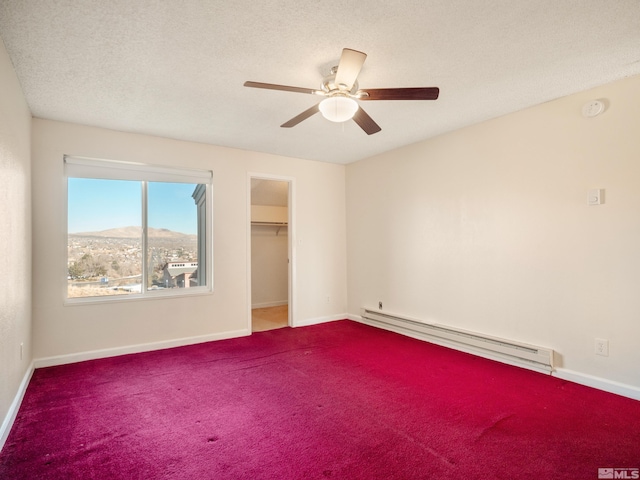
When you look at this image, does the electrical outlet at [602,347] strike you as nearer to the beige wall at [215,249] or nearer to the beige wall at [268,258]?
the beige wall at [215,249]

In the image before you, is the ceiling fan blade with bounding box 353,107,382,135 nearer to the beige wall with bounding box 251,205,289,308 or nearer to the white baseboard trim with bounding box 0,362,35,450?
the white baseboard trim with bounding box 0,362,35,450

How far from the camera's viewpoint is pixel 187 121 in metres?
3.46

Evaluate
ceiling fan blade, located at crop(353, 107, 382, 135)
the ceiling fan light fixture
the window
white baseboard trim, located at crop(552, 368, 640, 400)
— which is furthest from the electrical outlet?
the window

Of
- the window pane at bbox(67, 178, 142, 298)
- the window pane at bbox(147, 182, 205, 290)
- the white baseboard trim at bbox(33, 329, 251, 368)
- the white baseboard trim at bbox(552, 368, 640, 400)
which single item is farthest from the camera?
the window pane at bbox(147, 182, 205, 290)

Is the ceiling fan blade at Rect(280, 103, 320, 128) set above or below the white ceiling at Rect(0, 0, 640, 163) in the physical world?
below

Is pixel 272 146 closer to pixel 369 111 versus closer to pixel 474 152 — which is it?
pixel 369 111

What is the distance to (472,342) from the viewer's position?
3602mm

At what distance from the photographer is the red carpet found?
179cm

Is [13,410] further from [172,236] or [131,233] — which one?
[172,236]

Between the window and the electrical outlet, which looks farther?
the window

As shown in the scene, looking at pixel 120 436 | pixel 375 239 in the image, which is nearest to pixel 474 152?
pixel 375 239

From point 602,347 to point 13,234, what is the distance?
464cm

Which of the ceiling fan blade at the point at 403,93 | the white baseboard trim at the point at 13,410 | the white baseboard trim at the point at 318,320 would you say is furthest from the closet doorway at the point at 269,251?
the ceiling fan blade at the point at 403,93

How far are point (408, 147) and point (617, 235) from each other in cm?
243
